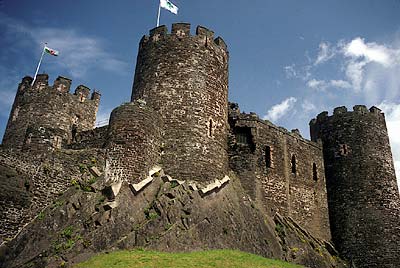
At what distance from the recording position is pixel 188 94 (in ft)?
70.4

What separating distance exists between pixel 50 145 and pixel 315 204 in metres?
16.8

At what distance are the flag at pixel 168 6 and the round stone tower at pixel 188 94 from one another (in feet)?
5.54

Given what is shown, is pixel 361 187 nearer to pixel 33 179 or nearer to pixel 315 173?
pixel 315 173

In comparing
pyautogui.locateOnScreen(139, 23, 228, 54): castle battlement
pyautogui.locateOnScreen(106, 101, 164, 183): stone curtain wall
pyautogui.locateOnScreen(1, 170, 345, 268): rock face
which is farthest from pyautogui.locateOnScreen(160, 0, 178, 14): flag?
pyautogui.locateOnScreen(1, 170, 345, 268): rock face

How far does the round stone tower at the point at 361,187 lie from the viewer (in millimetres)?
24641

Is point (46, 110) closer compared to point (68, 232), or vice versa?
point (68, 232)

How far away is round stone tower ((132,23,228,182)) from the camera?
20.1 metres

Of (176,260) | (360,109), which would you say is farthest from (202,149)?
(360,109)

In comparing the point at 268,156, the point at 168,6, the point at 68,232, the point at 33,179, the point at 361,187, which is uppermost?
the point at 168,6

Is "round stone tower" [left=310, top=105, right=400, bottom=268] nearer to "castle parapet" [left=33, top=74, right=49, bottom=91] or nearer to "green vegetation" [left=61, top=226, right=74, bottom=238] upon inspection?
"green vegetation" [left=61, top=226, right=74, bottom=238]

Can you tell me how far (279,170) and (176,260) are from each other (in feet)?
37.1

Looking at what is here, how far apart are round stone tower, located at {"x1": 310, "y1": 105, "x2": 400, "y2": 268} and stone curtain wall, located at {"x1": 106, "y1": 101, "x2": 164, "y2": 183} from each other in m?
13.8

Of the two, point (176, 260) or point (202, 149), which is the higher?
point (202, 149)

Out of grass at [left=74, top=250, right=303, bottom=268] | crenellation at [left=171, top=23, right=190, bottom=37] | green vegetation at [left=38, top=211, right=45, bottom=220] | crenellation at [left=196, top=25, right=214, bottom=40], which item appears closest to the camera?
grass at [left=74, top=250, right=303, bottom=268]
